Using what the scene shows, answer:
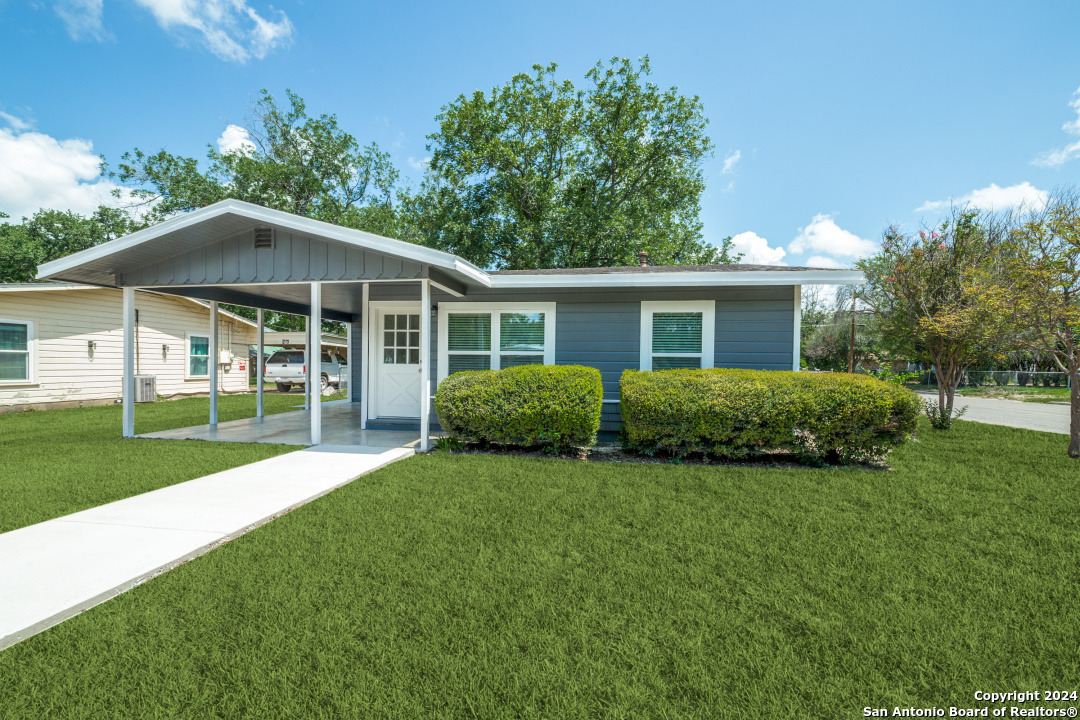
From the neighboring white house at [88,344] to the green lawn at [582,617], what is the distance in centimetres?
786

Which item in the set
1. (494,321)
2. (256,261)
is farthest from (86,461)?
(494,321)

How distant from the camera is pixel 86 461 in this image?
5.56 meters

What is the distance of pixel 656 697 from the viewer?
1.75 m

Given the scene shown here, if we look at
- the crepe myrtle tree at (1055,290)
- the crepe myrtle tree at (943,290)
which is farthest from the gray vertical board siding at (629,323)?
the crepe myrtle tree at (943,290)

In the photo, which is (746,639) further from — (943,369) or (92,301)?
(92,301)

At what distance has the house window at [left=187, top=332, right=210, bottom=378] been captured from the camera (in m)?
14.7

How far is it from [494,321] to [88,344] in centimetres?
1112

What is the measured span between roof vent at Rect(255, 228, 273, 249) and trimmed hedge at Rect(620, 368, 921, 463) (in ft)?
17.1

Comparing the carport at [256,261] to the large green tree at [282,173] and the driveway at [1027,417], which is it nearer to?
the driveway at [1027,417]

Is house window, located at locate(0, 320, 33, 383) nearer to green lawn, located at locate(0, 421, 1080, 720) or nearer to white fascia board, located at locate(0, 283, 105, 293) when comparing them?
white fascia board, located at locate(0, 283, 105, 293)

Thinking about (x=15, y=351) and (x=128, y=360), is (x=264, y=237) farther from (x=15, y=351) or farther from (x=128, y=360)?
(x=15, y=351)

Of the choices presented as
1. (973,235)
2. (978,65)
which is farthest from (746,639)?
(978,65)

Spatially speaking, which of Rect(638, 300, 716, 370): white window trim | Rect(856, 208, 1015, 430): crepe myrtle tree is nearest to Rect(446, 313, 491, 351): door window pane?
Rect(638, 300, 716, 370): white window trim

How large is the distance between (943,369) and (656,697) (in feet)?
38.7
